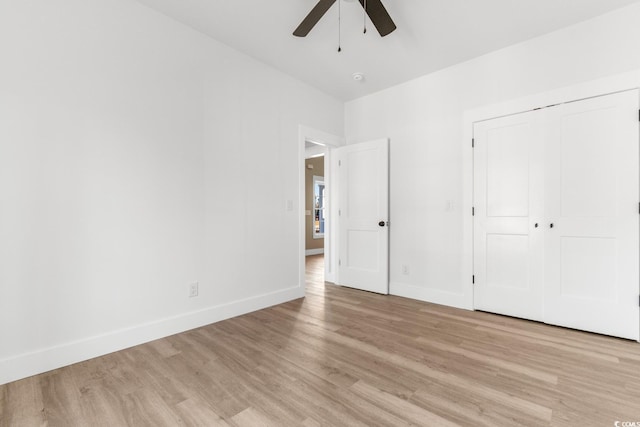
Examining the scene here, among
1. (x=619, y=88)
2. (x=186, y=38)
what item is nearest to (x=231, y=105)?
(x=186, y=38)

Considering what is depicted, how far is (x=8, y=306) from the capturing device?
1.86 m

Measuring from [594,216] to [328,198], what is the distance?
3064mm

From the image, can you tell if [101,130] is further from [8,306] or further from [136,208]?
[8,306]

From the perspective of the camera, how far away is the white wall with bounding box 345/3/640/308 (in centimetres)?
260

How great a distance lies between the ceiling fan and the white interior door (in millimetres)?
1775

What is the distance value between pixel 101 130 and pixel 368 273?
334 centimetres

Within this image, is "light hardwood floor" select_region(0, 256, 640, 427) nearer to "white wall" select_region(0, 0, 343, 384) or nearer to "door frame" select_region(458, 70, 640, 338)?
"white wall" select_region(0, 0, 343, 384)

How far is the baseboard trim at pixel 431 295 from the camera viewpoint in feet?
10.8

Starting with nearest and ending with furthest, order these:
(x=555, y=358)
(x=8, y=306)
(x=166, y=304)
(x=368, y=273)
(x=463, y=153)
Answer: (x=8, y=306) < (x=555, y=358) < (x=166, y=304) < (x=463, y=153) < (x=368, y=273)

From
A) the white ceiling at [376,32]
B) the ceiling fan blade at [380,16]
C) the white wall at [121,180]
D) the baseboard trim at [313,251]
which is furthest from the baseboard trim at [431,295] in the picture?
the baseboard trim at [313,251]

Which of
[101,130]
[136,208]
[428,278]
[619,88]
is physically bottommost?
[428,278]

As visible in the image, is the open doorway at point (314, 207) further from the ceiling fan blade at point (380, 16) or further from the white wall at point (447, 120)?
the ceiling fan blade at point (380, 16)

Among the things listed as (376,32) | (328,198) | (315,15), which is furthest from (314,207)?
(315,15)

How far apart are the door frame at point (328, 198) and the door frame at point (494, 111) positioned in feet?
5.91
